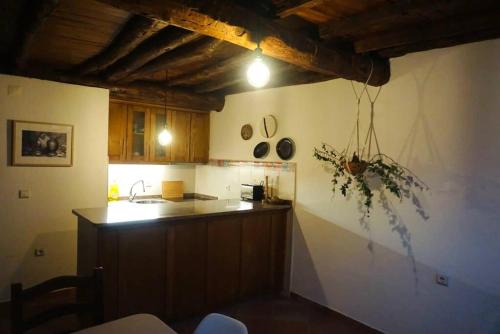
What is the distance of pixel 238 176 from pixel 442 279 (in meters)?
2.67

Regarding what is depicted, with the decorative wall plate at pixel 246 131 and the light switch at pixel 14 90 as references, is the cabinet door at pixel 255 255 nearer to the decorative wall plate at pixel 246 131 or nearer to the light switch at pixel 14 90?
the decorative wall plate at pixel 246 131

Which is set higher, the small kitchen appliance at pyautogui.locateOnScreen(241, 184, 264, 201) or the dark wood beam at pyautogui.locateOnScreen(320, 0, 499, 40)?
the dark wood beam at pyautogui.locateOnScreen(320, 0, 499, 40)

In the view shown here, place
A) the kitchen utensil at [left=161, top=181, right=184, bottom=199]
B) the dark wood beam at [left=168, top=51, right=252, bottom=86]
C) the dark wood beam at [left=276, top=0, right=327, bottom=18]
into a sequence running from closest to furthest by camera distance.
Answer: the dark wood beam at [left=276, top=0, right=327, bottom=18]
the dark wood beam at [left=168, top=51, right=252, bottom=86]
the kitchen utensil at [left=161, top=181, right=184, bottom=199]

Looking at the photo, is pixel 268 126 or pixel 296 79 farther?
pixel 268 126

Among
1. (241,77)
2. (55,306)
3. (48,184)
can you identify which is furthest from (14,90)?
(55,306)

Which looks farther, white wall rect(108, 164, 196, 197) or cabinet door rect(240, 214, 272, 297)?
white wall rect(108, 164, 196, 197)

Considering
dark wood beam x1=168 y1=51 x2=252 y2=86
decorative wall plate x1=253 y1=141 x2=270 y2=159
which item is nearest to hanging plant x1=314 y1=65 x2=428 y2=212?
decorative wall plate x1=253 y1=141 x2=270 y2=159

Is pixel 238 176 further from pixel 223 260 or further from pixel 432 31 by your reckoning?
pixel 432 31

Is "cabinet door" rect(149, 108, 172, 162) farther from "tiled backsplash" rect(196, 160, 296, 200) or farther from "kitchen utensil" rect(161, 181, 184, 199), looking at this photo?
"tiled backsplash" rect(196, 160, 296, 200)

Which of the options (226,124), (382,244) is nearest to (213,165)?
(226,124)

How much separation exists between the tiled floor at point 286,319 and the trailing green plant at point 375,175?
1.10m

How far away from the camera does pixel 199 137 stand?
5.12m

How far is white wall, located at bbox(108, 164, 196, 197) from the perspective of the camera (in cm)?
480

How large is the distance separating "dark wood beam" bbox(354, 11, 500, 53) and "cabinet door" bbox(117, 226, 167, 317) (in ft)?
7.33
